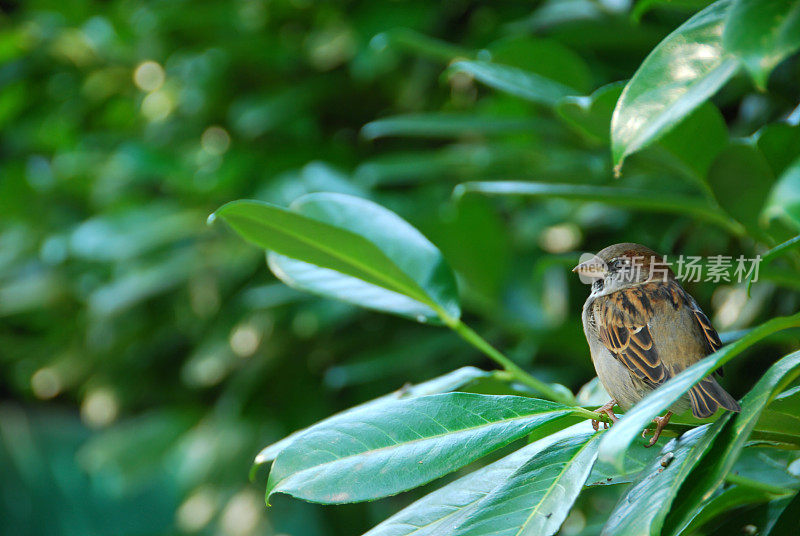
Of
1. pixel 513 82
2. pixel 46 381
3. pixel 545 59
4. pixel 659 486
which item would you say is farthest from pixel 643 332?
pixel 46 381

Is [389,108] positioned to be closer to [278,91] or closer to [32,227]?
[278,91]

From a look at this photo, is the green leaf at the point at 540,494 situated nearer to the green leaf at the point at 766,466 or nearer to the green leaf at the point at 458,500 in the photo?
the green leaf at the point at 458,500

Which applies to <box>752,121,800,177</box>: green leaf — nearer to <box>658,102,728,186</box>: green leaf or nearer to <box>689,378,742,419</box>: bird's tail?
<box>658,102,728,186</box>: green leaf

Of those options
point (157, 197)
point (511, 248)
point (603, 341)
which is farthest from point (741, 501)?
point (157, 197)

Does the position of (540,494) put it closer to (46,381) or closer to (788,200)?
(788,200)

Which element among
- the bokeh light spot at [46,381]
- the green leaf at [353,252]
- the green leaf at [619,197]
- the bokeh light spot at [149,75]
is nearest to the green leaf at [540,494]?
the green leaf at [353,252]

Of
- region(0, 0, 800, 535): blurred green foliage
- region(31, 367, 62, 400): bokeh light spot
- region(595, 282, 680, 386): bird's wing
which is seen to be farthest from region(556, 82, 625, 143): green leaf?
region(31, 367, 62, 400): bokeh light spot
